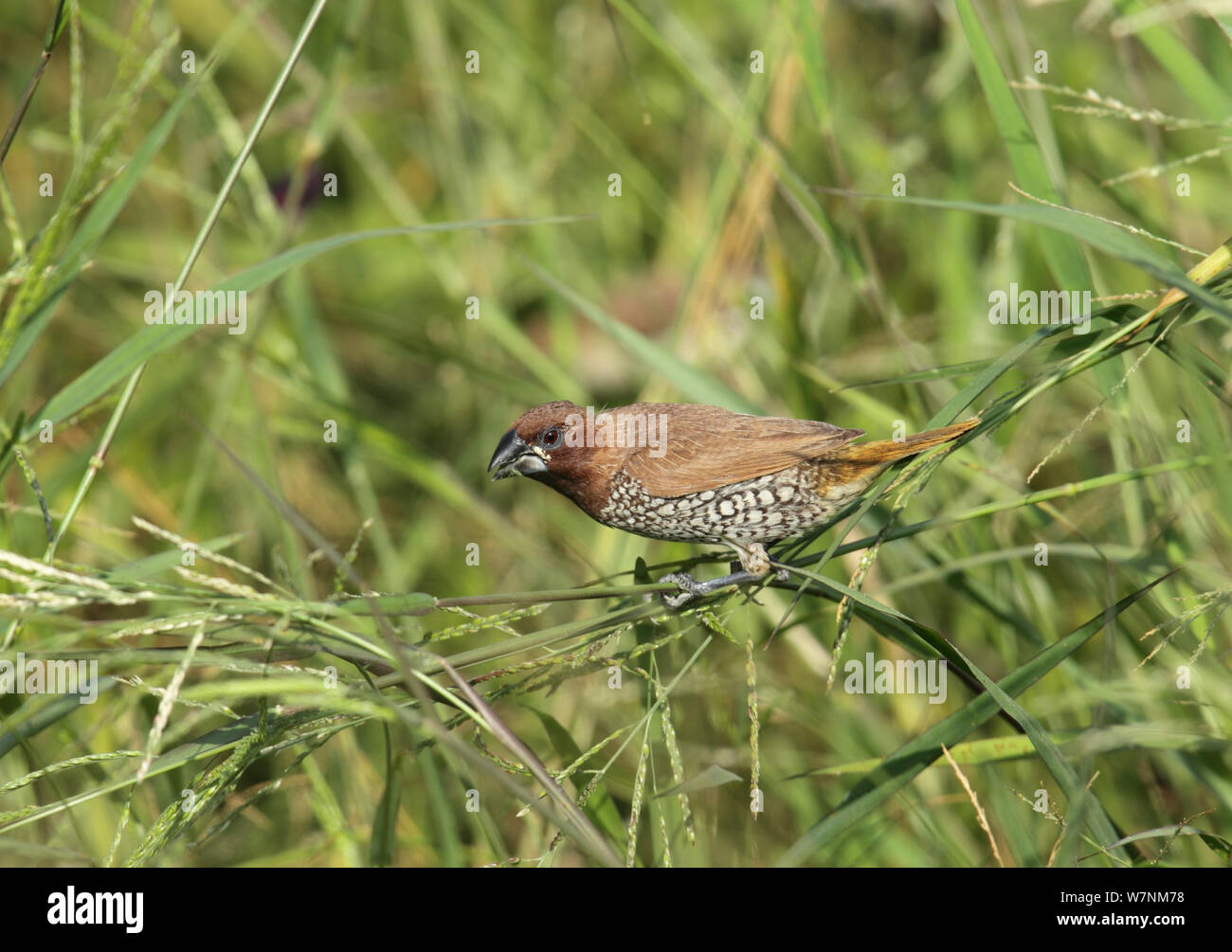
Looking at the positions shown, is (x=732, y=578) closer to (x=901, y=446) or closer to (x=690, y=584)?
(x=690, y=584)

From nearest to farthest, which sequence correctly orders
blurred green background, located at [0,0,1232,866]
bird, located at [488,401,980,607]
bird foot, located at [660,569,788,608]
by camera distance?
blurred green background, located at [0,0,1232,866], bird foot, located at [660,569,788,608], bird, located at [488,401,980,607]

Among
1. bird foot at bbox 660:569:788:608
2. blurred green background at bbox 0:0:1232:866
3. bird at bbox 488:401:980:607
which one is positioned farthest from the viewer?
bird at bbox 488:401:980:607

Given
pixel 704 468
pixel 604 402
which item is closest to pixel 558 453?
pixel 704 468

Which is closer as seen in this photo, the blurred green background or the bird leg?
the blurred green background


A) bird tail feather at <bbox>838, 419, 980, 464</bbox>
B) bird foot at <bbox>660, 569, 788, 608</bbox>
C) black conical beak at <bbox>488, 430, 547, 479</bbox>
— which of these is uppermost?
black conical beak at <bbox>488, 430, 547, 479</bbox>

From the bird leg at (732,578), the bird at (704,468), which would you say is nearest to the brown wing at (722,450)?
the bird at (704,468)

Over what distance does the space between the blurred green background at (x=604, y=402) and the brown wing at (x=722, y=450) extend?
0.75ft

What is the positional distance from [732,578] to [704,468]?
0.27 m

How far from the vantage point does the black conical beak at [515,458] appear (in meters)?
2.47

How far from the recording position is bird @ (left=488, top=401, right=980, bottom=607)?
2.38 metres

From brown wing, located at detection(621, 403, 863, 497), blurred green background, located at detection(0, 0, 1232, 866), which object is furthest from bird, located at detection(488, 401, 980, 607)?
blurred green background, located at detection(0, 0, 1232, 866)

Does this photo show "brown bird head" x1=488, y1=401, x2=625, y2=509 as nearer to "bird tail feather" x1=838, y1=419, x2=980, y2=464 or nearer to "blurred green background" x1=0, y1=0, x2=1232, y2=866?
"blurred green background" x1=0, y1=0, x2=1232, y2=866

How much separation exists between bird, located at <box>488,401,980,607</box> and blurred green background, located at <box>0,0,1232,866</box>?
194 mm
